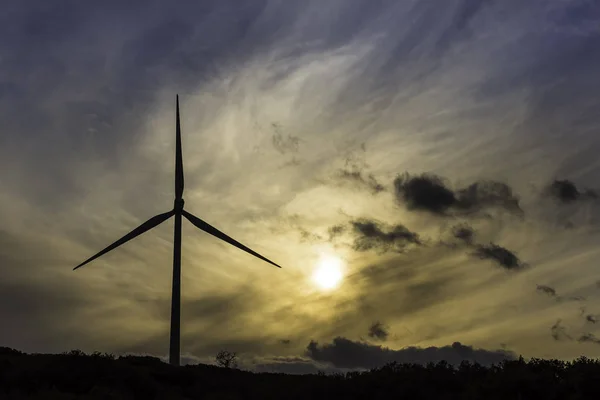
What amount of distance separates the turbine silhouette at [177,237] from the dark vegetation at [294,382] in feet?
35.3

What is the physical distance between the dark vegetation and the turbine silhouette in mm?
10768

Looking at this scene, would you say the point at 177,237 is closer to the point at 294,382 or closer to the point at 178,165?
the point at 178,165

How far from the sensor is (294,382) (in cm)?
6338

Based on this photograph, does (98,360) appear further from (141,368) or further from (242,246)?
(242,246)

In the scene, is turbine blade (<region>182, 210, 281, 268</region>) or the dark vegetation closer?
the dark vegetation

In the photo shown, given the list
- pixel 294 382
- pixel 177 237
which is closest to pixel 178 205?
pixel 177 237

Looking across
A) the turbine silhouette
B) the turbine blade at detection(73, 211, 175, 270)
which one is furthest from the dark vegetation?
the turbine blade at detection(73, 211, 175, 270)

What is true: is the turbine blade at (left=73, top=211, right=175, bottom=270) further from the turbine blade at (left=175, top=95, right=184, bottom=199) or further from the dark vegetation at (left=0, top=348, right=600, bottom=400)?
the dark vegetation at (left=0, top=348, right=600, bottom=400)

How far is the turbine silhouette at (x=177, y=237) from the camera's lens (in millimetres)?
76500

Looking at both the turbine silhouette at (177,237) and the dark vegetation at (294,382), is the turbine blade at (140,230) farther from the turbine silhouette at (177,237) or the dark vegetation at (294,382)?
the dark vegetation at (294,382)

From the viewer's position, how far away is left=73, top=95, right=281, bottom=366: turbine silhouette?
76.5 m

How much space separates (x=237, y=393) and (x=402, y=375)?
13.0 metres

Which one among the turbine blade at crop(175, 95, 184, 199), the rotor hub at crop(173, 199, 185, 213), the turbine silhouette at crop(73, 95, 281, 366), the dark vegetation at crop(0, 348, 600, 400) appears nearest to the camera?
the dark vegetation at crop(0, 348, 600, 400)

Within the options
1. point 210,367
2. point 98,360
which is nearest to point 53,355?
point 98,360
